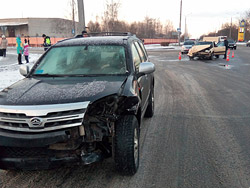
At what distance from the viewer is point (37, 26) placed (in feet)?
232

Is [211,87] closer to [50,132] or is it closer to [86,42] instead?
[86,42]

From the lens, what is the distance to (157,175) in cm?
330

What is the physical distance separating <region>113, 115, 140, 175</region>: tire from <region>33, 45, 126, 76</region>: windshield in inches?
39.8

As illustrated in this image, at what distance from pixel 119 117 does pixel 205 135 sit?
2241 mm

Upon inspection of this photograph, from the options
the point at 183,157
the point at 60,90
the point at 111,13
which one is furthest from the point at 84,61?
the point at 111,13

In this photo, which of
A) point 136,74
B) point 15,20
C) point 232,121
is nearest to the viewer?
point 136,74

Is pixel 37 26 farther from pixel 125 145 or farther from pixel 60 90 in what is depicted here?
pixel 125 145

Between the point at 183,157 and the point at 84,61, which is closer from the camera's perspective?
the point at 183,157

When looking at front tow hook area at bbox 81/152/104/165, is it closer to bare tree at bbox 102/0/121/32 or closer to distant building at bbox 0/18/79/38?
bare tree at bbox 102/0/121/32

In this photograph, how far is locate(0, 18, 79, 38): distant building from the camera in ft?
230

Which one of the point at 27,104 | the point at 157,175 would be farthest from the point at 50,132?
the point at 157,175

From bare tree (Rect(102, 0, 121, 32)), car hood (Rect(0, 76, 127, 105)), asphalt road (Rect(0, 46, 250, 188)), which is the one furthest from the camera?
bare tree (Rect(102, 0, 121, 32))

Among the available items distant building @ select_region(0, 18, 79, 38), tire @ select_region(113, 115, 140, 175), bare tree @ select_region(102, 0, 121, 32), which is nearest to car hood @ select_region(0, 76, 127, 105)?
tire @ select_region(113, 115, 140, 175)

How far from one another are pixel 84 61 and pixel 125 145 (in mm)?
1711
